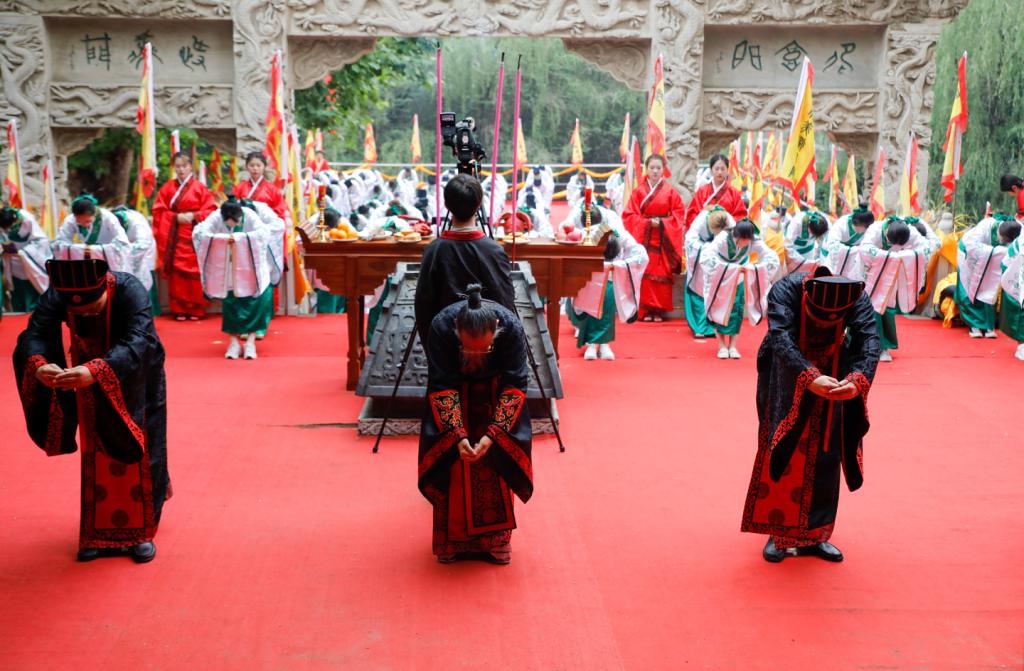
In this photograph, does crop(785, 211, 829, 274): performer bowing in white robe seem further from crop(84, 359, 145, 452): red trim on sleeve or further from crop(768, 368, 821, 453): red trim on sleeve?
crop(84, 359, 145, 452): red trim on sleeve

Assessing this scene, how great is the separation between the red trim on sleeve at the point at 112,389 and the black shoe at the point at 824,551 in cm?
271

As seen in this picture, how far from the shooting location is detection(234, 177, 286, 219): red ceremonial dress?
10.5 metres

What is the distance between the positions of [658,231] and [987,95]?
7.19 metres

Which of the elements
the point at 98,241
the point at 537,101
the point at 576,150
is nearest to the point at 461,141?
the point at 98,241

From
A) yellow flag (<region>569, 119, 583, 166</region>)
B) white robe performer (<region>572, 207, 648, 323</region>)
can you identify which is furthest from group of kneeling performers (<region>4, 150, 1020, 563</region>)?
yellow flag (<region>569, 119, 583, 166</region>)

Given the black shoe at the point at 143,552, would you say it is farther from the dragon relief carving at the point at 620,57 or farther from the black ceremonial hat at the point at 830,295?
the dragon relief carving at the point at 620,57

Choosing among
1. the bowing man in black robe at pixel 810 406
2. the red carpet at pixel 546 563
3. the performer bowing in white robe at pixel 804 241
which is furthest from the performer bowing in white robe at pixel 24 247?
the bowing man in black robe at pixel 810 406

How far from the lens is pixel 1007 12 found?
14438 mm

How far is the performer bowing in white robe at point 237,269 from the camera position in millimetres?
8617

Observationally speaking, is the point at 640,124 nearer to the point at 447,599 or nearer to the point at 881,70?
the point at 881,70

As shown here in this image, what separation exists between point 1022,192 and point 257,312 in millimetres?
6735

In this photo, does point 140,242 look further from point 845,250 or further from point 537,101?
point 537,101

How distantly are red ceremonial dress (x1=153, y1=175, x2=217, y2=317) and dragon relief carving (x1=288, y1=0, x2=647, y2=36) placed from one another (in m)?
2.04

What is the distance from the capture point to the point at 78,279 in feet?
13.1
